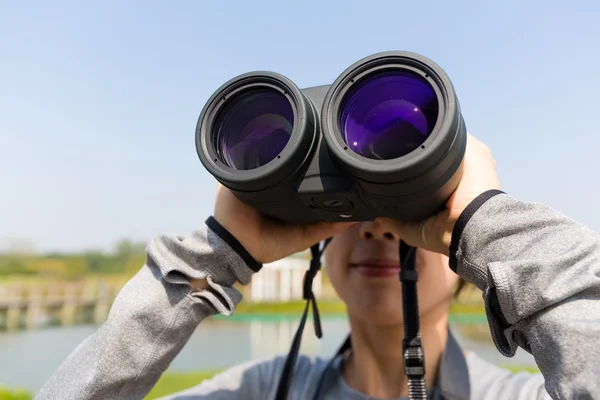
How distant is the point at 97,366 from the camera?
0.65m

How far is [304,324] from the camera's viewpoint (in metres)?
0.82

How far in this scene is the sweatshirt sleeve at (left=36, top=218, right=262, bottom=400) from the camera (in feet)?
2.16

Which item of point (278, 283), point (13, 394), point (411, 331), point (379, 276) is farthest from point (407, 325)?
point (278, 283)

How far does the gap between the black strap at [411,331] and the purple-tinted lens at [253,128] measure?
0.29 metres

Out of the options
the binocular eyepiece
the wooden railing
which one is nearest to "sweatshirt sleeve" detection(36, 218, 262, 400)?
the binocular eyepiece

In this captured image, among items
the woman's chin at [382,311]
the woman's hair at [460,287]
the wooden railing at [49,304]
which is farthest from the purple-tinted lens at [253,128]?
the wooden railing at [49,304]

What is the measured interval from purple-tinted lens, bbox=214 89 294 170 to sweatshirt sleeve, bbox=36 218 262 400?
125 millimetres

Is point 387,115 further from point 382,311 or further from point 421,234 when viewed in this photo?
point 382,311

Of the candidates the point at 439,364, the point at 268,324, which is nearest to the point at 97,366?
the point at 439,364

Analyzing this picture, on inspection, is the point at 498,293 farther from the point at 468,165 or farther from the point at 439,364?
the point at 439,364

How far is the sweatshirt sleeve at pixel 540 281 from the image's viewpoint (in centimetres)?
45

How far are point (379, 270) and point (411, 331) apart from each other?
14cm

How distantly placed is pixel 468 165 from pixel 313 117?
0.73 feet

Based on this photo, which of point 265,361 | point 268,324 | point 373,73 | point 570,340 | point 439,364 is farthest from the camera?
point 268,324
